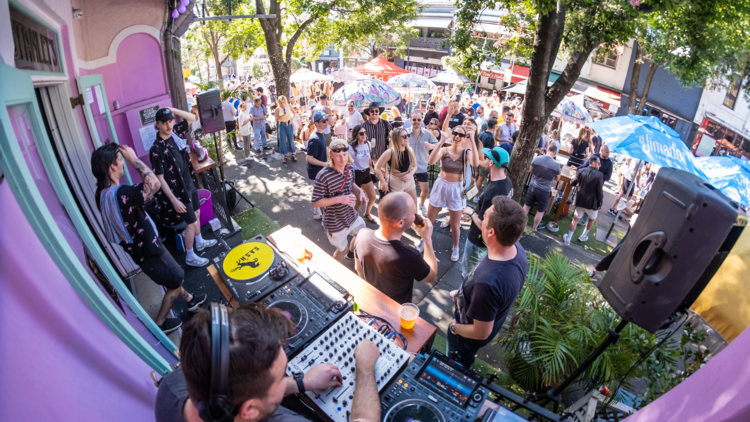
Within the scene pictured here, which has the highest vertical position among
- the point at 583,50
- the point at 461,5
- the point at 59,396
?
the point at 461,5

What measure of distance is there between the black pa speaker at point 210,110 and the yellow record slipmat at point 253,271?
9.82 ft

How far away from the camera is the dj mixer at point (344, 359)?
5.87 ft

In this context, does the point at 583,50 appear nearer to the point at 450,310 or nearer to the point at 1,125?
the point at 450,310

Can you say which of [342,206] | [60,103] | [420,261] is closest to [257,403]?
[420,261]

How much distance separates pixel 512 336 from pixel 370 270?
1.58m

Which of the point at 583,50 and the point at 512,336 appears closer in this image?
the point at 512,336

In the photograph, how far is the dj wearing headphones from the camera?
1114 millimetres

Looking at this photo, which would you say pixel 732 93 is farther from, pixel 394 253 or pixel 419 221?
pixel 394 253

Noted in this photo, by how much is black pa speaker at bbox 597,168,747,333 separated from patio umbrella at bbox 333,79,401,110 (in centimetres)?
634

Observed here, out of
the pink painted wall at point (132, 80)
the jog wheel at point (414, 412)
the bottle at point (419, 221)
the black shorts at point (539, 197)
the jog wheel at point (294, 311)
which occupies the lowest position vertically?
the black shorts at point (539, 197)

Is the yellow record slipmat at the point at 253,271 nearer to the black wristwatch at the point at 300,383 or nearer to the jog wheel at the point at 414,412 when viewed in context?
the black wristwatch at the point at 300,383

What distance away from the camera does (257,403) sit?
124 cm


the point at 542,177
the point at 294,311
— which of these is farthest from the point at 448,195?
the point at 294,311

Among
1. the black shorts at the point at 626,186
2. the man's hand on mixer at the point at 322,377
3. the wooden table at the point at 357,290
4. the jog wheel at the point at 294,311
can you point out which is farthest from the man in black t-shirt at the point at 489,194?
the black shorts at the point at 626,186
